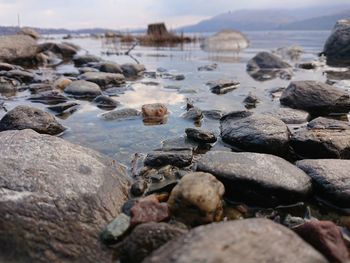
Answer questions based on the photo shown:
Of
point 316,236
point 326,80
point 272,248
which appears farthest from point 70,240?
point 326,80

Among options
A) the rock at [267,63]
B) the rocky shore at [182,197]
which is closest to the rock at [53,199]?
the rocky shore at [182,197]

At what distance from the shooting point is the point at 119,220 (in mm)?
2754

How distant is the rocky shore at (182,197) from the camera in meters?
2.19

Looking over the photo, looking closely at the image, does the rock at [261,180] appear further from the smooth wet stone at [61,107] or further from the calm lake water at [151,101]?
the smooth wet stone at [61,107]

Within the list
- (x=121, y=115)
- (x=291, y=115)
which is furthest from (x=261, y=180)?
(x=121, y=115)

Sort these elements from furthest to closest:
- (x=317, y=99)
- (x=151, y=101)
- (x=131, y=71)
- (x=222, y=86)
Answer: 1. (x=131, y=71)
2. (x=222, y=86)
3. (x=151, y=101)
4. (x=317, y=99)

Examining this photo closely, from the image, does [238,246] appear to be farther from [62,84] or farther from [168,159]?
[62,84]

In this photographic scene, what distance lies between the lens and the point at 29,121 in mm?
5090

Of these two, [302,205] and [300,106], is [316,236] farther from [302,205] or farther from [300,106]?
[300,106]

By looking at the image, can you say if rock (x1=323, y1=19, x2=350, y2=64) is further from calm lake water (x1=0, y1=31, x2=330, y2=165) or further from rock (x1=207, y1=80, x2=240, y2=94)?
rock (x1=207, y1=80, x2=240, y2=94)

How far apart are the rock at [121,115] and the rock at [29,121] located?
91 cm

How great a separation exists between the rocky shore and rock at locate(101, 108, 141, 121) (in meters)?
0.97

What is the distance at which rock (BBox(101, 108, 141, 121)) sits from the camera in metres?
6.02

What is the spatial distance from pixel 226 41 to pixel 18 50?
1570 cm
